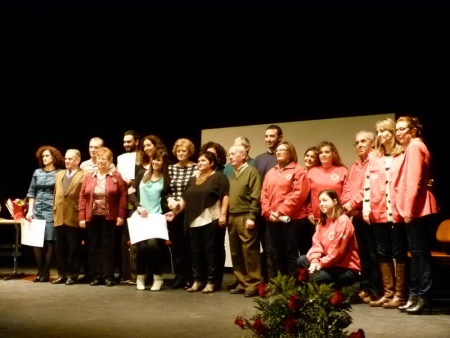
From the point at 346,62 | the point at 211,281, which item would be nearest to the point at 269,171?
the point at 211,281

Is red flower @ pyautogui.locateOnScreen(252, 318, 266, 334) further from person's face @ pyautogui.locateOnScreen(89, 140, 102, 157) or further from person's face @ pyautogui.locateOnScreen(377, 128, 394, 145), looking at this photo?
person's face @ pyautogui.locateOnScreen(89, 140, 102, 157)

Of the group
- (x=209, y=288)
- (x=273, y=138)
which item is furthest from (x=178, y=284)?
(x=273, y=138)

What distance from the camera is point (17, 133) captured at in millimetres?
9016

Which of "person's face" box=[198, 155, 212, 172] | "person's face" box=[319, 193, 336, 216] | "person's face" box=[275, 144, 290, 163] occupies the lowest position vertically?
"person's face" box=[319, 193, 336, 216]

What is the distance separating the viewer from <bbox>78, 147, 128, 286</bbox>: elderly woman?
233 inches

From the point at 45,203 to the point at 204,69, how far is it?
281cm

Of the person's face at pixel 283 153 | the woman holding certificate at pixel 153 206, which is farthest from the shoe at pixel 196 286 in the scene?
the person's face at pixel 283 153

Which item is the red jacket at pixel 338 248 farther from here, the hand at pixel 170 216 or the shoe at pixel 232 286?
the hand at pixel 170 216

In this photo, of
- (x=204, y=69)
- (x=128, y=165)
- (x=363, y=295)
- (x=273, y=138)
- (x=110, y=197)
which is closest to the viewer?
(x=363, y=295)

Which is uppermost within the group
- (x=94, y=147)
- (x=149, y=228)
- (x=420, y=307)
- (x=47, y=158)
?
(x=94, y=147)

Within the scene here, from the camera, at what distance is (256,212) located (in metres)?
5.36

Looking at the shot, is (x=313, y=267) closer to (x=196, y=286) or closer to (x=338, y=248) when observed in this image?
(x=338, y=248)

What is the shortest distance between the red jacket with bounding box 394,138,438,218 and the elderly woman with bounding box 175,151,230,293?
174 cm

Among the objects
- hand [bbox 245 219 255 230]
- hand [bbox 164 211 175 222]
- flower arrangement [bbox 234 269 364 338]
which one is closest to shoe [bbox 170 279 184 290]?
hand [bbox 164 211 175 222]
